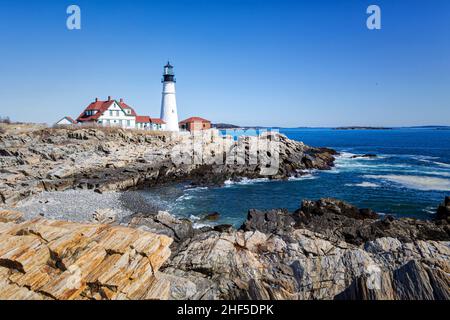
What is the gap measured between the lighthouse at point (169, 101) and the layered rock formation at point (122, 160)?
26.7 feet

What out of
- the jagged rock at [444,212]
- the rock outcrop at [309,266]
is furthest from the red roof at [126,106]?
the jagged rock at [444,212]

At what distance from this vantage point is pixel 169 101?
59.3m

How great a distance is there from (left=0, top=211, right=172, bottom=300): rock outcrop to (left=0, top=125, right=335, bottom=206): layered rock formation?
14800 millimetres

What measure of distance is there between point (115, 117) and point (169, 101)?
11.1 meters

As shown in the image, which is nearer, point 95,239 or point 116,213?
point 95,239

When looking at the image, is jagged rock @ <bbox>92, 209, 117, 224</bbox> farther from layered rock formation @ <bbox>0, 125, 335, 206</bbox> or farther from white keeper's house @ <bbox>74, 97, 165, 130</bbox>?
white keeper's house @ <bbox>74, 97, 165, 130</bbox>

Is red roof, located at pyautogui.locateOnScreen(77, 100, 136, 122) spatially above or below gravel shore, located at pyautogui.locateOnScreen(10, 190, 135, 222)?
above

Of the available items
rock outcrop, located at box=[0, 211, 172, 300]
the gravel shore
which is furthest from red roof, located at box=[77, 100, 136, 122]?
rock outcrop, located at box=[0, 211, 172, 300]

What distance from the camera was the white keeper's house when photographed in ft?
181

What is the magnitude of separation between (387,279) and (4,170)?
1347 inches

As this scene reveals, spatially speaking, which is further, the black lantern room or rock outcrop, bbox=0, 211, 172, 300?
the black lantern room
